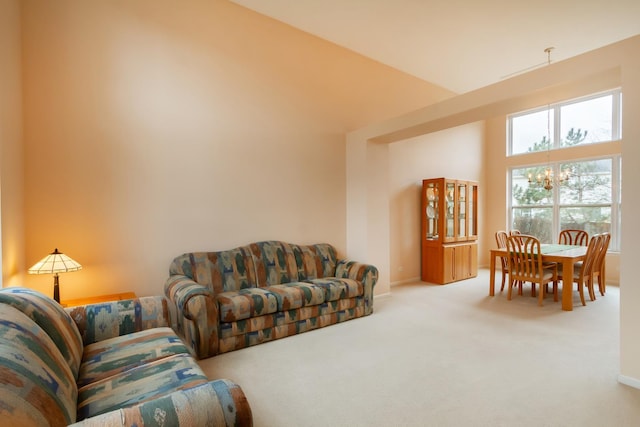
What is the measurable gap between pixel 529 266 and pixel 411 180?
2.22 metres

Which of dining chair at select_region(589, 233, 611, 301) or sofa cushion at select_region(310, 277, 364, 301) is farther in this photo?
dining chair at select_region(589, 233, 611, 301)

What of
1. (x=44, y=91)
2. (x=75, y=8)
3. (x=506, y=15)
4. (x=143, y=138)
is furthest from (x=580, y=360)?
(x=75, y=8)

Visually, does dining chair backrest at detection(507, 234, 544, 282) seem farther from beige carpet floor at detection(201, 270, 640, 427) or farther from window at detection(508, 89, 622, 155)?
window at detection(508, 89, 622, 155)

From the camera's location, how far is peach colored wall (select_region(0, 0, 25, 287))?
2.31 m

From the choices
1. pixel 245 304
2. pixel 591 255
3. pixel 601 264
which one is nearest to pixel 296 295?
pixel 245 304

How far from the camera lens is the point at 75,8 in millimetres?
2955

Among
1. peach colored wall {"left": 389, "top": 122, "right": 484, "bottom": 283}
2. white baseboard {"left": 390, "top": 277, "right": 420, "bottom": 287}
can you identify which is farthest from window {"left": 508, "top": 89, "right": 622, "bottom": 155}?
white baseboard {"left": 390, "top": 277, "right": 420, "bottom": 287}

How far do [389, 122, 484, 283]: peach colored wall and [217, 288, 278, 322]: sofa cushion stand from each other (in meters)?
2.87

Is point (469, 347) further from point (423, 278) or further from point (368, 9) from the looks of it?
point (368, 9)

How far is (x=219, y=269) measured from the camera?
3.44 meters

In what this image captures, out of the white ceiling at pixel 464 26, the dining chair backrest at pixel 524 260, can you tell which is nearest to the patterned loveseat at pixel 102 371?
the white ceiling at pixel 464 26

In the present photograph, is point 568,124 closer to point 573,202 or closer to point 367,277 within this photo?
Answer: point 573,202

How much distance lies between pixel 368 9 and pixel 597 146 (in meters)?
4.72

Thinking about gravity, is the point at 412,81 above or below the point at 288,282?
above
